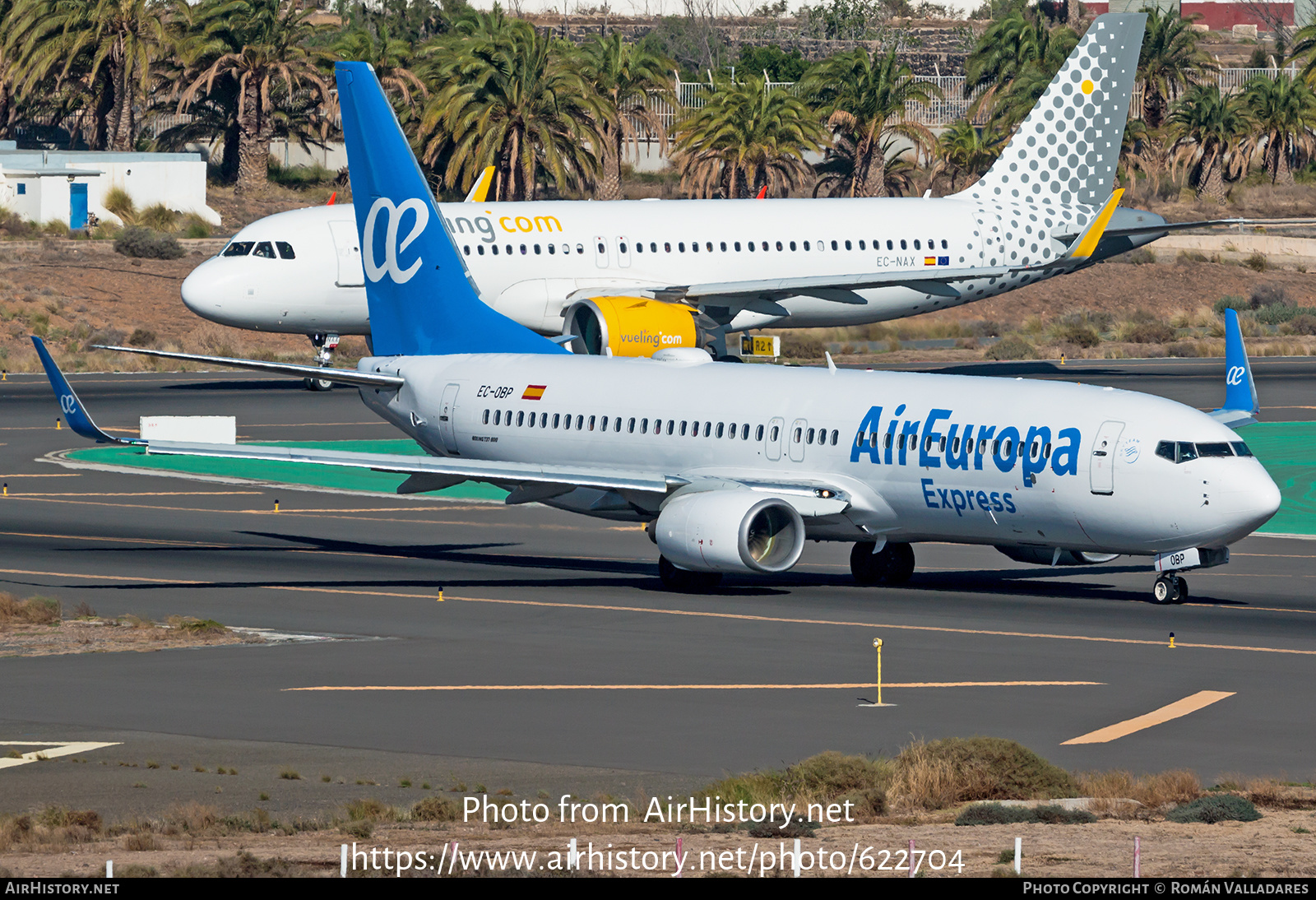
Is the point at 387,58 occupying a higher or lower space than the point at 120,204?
higher

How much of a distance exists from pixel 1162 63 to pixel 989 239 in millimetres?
63775

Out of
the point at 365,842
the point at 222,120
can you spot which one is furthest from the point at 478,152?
the point at 365,842

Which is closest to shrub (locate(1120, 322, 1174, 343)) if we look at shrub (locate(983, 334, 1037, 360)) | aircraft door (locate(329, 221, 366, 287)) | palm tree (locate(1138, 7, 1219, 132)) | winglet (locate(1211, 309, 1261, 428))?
shrub (locate(983, 334, 1037, 360))

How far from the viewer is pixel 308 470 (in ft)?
186

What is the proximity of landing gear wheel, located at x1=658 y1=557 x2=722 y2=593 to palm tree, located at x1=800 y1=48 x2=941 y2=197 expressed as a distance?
83.0m

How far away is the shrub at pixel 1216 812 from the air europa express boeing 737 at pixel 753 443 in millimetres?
13379

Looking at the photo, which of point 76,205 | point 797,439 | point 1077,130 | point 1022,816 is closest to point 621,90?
point 76,205

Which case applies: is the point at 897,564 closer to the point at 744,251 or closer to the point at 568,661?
the point at 568,661

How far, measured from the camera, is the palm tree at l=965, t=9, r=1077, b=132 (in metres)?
126

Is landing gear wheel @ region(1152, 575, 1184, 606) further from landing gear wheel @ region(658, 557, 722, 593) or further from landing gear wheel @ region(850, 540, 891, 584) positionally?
landing gear wheel @ region(658, 557, 722, 593)

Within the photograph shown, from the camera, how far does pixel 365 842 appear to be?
60.0 feet

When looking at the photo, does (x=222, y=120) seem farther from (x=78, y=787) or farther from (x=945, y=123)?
(x=78, y=787)

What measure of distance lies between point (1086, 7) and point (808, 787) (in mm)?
185601

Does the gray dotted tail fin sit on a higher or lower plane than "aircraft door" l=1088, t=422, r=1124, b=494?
higher
